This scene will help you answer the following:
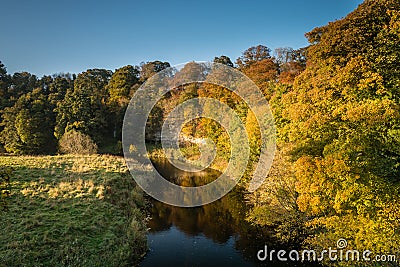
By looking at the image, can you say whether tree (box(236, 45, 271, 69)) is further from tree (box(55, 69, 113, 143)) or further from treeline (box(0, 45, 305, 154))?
tree (box(55, 69, 113, 143))

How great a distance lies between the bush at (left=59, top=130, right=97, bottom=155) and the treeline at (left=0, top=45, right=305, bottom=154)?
186mm

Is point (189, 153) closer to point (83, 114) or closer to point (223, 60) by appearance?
point (83, 114)

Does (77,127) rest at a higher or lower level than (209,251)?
higher

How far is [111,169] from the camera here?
2223cm

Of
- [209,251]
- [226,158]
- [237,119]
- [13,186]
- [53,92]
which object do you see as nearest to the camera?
[209,251]

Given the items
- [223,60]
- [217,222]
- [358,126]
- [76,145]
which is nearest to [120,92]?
[76,145]

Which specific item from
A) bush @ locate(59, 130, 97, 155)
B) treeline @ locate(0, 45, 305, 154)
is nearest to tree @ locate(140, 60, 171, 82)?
treeline @ locate(0, 45, 305, 154)

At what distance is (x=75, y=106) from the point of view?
130 feet

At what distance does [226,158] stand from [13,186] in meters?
21.4

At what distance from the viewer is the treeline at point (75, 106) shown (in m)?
34.8

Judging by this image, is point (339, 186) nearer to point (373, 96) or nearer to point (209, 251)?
point (373, 96)

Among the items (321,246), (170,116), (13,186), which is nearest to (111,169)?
(13,186)

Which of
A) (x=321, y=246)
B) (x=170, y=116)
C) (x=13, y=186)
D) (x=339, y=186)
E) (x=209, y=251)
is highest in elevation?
(x=170, y=116)

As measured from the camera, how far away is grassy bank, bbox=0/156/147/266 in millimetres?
9812
